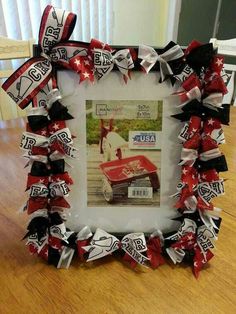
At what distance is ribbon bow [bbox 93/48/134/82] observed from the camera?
19.0 inches

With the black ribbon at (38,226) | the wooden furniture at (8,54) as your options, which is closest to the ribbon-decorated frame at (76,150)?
the black ribbon at (38,226)

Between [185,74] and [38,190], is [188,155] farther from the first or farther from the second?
[38,190]

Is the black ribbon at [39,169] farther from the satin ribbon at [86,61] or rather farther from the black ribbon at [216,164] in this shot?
the black ribbon at [216,164]

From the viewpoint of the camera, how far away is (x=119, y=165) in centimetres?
55

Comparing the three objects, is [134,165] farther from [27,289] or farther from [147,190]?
[27,289]

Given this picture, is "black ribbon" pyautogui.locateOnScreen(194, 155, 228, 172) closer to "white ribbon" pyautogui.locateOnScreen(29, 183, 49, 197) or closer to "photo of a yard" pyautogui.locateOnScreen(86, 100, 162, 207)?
"photo of a yard" pyautogui.locateOnScreen(86, 100, 162, 207)

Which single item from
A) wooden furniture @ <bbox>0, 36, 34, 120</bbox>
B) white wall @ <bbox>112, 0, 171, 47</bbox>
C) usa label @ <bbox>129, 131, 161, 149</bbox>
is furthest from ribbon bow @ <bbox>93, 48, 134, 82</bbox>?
white wall @ <bbox>112, 0, 171, 47</bbox>

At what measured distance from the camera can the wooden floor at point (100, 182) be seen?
0.55 m

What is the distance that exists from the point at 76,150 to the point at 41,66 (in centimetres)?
15

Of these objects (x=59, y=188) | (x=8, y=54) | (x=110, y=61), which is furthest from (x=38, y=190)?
(x=8, y=54)

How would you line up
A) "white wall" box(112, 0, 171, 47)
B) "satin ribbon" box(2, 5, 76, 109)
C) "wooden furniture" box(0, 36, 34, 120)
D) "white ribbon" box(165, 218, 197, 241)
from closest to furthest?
"satin ribbon" box(2, 5, 76, 109), "white ribbon" box(165, 218, 197, 241), "wooden furniture" box(0, 36, 34, 120), "white wall" box(112, 0, 171, 47)

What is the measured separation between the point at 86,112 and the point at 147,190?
0.17m

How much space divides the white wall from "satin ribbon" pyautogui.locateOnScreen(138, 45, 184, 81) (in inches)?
102

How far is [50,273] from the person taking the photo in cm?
57
